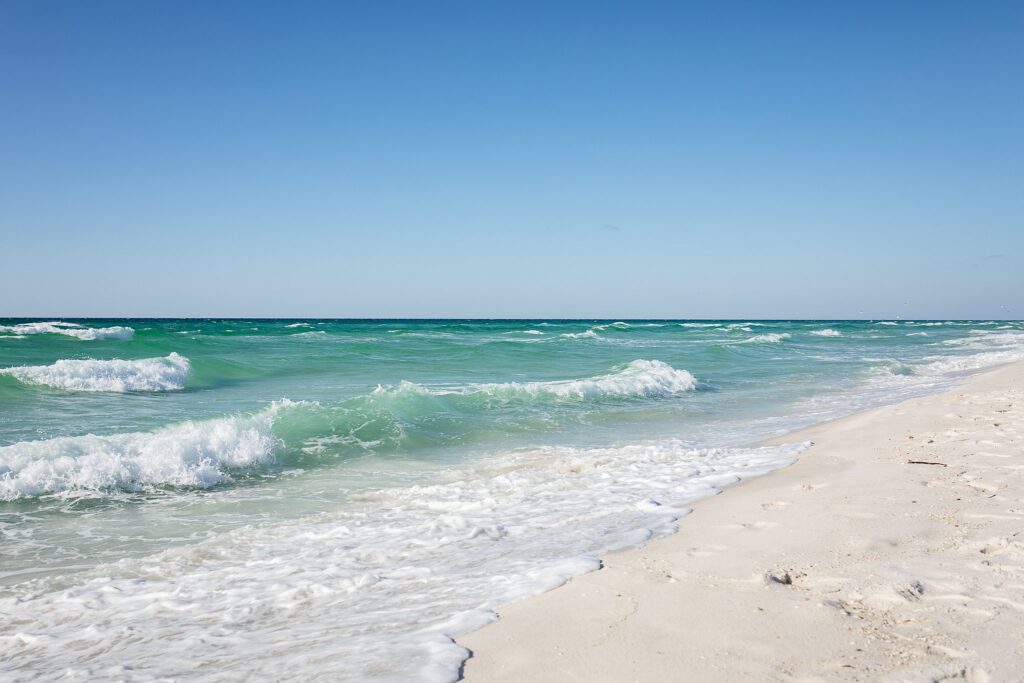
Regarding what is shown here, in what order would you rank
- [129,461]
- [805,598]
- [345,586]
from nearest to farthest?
[805,598] < [345,586] < [129,461]

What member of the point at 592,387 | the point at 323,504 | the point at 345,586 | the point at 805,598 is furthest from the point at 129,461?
the point at 592,387

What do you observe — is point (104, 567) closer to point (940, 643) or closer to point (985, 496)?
point (940, 643)

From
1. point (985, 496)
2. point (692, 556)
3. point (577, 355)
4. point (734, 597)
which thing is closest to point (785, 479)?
point (985, 496)

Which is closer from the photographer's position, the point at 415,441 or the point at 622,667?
the point at 622,667

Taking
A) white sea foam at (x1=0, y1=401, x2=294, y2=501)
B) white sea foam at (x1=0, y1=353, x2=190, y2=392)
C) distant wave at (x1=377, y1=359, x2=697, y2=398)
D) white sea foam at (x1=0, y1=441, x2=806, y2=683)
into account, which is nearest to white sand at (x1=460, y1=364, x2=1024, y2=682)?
white sea foam at (x1=0, y1=441, x2=806, y2=683)

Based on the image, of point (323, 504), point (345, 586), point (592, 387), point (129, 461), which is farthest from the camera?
point (592, 387)

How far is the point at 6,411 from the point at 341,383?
285 inches

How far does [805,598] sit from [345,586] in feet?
8.55

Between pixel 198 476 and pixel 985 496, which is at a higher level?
pixel 985 496

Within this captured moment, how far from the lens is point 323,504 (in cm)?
652

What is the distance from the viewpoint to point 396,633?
330 cm

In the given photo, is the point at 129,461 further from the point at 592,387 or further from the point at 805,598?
the point at 592,387

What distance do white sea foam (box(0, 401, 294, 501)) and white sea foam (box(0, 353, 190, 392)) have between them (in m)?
8.26

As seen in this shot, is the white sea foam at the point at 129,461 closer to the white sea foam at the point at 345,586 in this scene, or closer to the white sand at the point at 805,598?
the white sea foam at the point at 345,586
